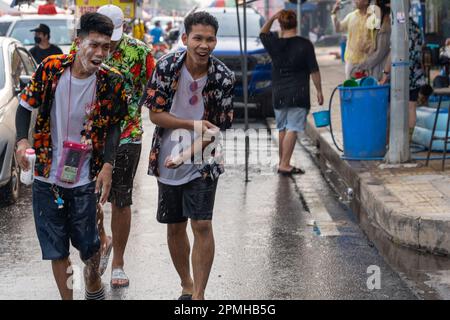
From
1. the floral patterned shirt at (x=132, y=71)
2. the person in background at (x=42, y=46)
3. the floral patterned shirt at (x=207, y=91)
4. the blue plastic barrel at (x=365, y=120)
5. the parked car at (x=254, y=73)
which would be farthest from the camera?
the parked car at (x=254, y=73)

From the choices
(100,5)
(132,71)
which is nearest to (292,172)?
(132,71)

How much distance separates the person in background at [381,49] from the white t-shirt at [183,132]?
616 centimetres

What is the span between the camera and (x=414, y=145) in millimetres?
11750

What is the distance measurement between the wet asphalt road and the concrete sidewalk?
20 centimetres

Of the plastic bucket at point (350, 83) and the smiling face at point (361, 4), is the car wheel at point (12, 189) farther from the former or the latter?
the smiling face at point (361, 4)

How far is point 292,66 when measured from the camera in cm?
1170

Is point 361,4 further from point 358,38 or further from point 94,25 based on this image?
point 94,25

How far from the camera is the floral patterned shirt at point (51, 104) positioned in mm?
5488

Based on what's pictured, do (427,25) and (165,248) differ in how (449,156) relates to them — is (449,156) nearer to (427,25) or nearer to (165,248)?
(165,248)

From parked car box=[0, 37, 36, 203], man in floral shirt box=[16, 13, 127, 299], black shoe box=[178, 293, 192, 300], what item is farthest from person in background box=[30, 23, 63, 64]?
man in floral shirt box=[16, 13, 127, 299]

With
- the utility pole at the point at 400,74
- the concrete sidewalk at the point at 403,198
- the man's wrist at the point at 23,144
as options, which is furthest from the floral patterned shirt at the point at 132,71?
→ the utility pole at the point at 400,74

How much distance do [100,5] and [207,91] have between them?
10.1 m

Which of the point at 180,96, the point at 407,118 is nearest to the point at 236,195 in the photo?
the point at 407,118
